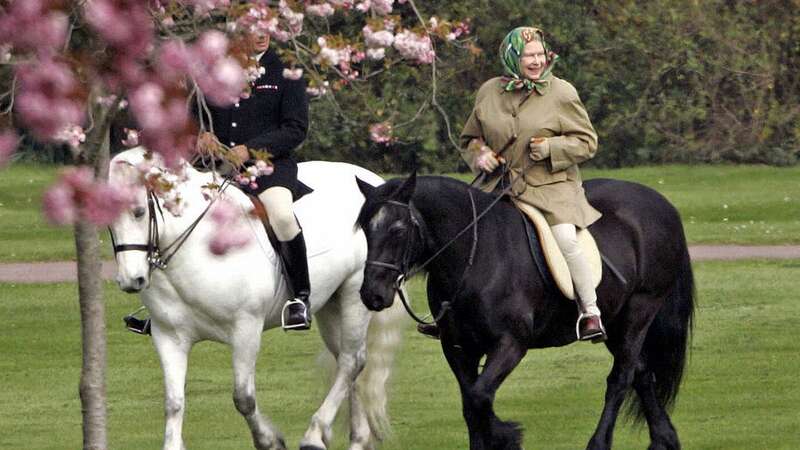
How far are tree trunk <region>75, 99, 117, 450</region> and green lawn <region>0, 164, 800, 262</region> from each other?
546 inches

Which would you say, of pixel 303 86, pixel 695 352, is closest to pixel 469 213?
pixel 303 86

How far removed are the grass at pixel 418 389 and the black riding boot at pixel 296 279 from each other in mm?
1021

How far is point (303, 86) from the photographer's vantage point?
33.3 ft

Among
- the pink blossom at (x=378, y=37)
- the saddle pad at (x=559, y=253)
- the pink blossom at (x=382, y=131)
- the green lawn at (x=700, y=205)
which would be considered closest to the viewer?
the pink blossom at (x=378, y=37)

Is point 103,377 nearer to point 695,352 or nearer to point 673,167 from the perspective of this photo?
point 695,352

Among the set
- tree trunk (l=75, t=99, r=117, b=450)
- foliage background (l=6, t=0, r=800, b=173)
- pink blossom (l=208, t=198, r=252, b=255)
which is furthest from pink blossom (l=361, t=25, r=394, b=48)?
foliage background (l=6, t=0, r=800, b=173)

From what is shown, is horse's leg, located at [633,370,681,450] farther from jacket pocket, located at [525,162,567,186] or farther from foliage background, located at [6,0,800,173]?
foliage background, located at [6,0,800,173]

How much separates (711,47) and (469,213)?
22773mm

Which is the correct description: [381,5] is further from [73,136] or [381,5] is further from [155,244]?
[155,244]

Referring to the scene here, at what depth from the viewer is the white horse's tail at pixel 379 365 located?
10.5 meters

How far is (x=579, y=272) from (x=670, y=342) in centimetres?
145

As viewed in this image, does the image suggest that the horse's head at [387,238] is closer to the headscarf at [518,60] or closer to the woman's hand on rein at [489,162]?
the woman's hand on rein at [489,162]

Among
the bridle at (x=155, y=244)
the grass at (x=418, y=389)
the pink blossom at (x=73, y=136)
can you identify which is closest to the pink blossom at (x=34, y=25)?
the pink blossom at (x=73, y=136)

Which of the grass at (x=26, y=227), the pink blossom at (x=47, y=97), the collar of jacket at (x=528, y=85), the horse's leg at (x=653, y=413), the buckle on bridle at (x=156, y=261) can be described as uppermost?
the pink blossom at (x=47, y=97)
